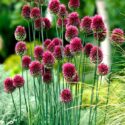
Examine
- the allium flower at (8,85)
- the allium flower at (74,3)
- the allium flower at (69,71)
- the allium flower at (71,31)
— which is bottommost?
the allium flower at (8,85)

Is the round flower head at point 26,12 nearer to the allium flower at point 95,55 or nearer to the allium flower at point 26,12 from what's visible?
the allium flower at point 26,12

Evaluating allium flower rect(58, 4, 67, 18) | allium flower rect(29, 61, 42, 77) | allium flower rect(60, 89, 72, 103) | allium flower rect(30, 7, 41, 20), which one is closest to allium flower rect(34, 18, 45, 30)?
allium flower rect(30, 7, 41, 20)

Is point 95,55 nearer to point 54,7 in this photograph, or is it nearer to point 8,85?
point 54,7

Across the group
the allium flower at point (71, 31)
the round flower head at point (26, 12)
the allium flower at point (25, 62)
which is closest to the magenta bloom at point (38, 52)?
the allium flower at point (25, 62)

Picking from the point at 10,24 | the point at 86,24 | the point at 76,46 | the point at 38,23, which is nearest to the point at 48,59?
the point at 76,46

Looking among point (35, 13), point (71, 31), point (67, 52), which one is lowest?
point (67, 52)

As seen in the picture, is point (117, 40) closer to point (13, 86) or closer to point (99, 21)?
point (99, 21)

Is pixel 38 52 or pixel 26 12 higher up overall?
pixel 26 12

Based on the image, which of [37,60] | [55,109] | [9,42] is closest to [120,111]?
[55,109]

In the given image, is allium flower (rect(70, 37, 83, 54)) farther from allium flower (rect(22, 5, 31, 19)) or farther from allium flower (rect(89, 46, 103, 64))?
allium flower (rect(22, 5, 31, 19))

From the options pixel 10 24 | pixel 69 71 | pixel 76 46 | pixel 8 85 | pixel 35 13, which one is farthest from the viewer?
pixel 10 24

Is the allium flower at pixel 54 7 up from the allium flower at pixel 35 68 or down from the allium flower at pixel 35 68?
up
